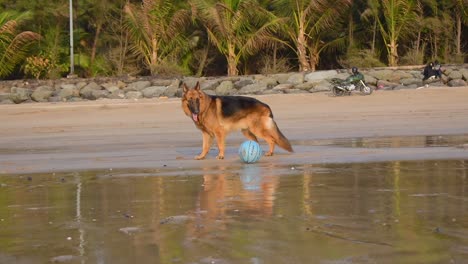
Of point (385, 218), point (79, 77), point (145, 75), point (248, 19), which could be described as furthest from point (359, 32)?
point (385, 218)

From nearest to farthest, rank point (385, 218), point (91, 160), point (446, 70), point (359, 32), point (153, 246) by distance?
point (153, 246) < point (385, 218) < point (91, 160) < point (446, 70) < point (359, 32)

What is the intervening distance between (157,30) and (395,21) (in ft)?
→ 26.0

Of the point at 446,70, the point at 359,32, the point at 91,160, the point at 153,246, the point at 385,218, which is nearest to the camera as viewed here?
the point at 153,246

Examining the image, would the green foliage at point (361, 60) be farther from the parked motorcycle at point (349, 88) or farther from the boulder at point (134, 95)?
the boulder at point (134, 95)

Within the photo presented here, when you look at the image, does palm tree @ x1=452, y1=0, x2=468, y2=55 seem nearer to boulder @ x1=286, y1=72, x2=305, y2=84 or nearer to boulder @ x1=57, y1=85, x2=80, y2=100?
boulder @ x1=286, y1=72, x2=305, y2=84

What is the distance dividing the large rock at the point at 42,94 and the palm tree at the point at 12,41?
2.51m

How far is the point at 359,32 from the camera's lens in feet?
112

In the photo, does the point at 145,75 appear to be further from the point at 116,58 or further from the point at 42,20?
the point at 42,20

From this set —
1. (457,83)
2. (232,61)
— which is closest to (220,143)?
(457,83)

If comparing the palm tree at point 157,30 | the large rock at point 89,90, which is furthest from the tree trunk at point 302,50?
the large rock at point 89,90

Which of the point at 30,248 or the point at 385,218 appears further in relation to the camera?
the point at 385,218

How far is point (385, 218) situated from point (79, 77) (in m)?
27.7

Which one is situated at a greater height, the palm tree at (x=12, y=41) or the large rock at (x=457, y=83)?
the palm tree at (x=12, y=41)

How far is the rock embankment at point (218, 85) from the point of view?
3030cm
